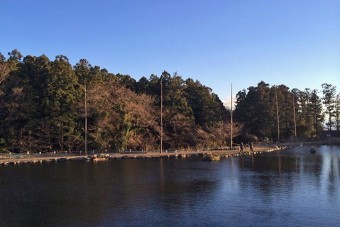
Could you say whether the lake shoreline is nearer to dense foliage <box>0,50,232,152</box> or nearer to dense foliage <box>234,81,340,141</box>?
dense foliage <box>0,50,232,152</box>

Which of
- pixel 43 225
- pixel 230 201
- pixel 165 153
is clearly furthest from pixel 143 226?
pixel 165 153

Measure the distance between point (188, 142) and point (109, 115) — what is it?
12559mm

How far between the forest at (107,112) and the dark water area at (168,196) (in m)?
11.5

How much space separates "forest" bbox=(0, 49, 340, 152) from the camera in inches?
1699

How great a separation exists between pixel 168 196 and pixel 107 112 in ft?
87.2

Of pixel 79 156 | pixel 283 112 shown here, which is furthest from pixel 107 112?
pixel 283 112

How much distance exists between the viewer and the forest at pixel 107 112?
43.2m

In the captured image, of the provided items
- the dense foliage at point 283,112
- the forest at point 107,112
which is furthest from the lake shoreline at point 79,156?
the dense foliage at point 283,112

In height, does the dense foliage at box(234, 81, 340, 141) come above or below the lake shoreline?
above

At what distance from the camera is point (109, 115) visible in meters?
46.2

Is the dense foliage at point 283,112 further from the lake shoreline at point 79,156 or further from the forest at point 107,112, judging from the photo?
the lake shoreline at point 79,156

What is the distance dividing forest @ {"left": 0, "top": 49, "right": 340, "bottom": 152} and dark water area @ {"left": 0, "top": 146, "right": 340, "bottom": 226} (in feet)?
37.8

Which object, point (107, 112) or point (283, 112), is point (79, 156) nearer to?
point (107, 112)

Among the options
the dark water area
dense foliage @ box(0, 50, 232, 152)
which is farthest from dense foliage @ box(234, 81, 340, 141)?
the dark water area
